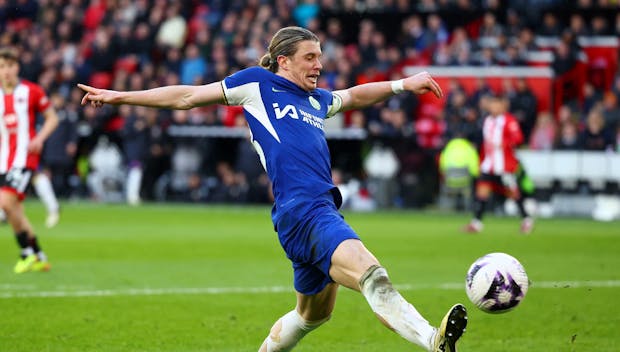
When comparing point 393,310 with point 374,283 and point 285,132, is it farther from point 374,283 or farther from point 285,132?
point 285,132

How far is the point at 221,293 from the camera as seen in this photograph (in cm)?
1156

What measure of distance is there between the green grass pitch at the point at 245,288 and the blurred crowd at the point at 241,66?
5516mm

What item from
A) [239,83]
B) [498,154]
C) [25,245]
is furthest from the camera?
[498,154]

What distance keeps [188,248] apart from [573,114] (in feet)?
41.5

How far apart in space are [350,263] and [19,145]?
333 inches

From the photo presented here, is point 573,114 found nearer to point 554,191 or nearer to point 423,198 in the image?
point 554,191

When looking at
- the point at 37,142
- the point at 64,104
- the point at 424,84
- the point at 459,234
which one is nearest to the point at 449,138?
the point at 459,234

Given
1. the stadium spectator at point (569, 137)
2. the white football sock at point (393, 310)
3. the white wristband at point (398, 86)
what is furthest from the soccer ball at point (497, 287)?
the stadium spectator at point (569, 137)

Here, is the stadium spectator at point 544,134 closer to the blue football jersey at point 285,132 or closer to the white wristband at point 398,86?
the white wristband at point 398,86

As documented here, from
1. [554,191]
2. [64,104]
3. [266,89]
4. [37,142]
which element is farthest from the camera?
[64,104]

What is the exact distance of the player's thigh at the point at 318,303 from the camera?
6582 millimetres

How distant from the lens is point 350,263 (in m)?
6.02

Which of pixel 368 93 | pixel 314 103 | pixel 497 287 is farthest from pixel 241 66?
pixel 497 287

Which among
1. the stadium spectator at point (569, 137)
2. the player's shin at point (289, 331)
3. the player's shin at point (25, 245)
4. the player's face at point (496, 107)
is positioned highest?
the player's face at point (496, 107)
